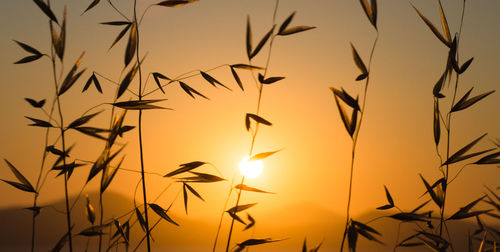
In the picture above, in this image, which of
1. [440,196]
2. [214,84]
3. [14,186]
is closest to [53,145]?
[14,186]

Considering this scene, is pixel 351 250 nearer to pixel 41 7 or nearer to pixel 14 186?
pixel 14 186

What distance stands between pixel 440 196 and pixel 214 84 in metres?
1.21

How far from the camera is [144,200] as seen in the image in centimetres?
155

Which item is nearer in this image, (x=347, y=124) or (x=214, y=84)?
(x=347, y=124)

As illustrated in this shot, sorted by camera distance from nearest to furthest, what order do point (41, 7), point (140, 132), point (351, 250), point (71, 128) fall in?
point (140, 132), point (351, 250), point (71, 128), point (41, 7)

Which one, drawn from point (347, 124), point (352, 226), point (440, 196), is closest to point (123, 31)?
point (347, 124)

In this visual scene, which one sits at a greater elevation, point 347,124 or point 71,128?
point 347,124

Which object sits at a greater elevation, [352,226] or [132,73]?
[132,73]

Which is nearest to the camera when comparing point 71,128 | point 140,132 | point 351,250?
point 140,132

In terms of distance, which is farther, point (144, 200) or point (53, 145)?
point (53, 145)

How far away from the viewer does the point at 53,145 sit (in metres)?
1.85

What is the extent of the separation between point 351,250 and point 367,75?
735mm

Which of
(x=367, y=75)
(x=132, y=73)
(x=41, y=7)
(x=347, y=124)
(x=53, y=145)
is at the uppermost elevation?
(x=41, y=7)

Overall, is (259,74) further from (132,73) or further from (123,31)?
(123,31)
